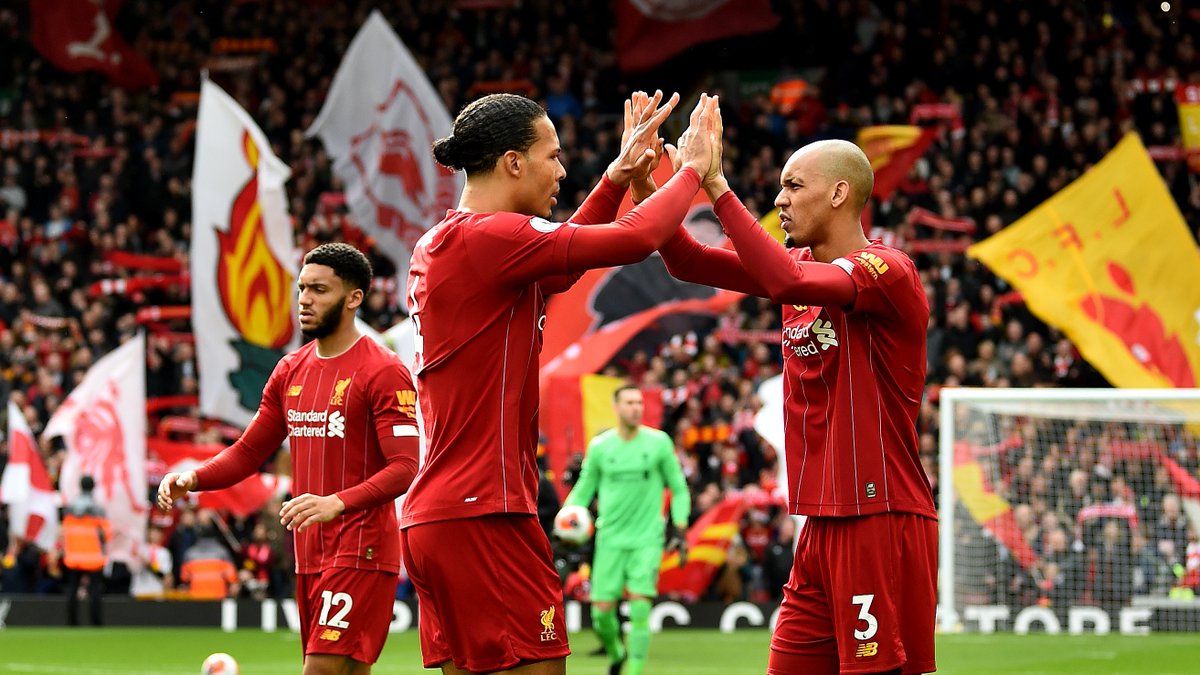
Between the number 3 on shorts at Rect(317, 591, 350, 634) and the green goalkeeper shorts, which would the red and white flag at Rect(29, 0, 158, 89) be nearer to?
the green goalkeeper shorts

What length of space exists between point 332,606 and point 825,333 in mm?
2713

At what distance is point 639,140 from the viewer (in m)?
5.46

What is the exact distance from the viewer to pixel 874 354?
5.55 metres

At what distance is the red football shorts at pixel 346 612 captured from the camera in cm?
706

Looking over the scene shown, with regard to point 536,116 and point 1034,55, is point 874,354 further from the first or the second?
point 1034,55

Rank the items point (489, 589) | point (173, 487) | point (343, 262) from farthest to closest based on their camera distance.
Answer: point (343, 262) → point (173, 487) → point (489, 589)

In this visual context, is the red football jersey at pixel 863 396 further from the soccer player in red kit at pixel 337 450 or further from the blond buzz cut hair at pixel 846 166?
the soccer player in red kit at pixel 337 450

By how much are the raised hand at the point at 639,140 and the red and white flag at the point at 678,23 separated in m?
22.2

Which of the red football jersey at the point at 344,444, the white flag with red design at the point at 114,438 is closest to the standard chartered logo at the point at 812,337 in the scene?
the red football jersey at the point at 344,444

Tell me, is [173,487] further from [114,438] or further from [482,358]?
[114,438]

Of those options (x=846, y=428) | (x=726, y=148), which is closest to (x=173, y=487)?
(x=846, y=428)

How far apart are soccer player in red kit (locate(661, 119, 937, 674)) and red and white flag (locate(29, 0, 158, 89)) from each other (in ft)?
86.1

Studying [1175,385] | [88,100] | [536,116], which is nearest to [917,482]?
[536,116]

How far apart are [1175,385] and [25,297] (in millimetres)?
16350
